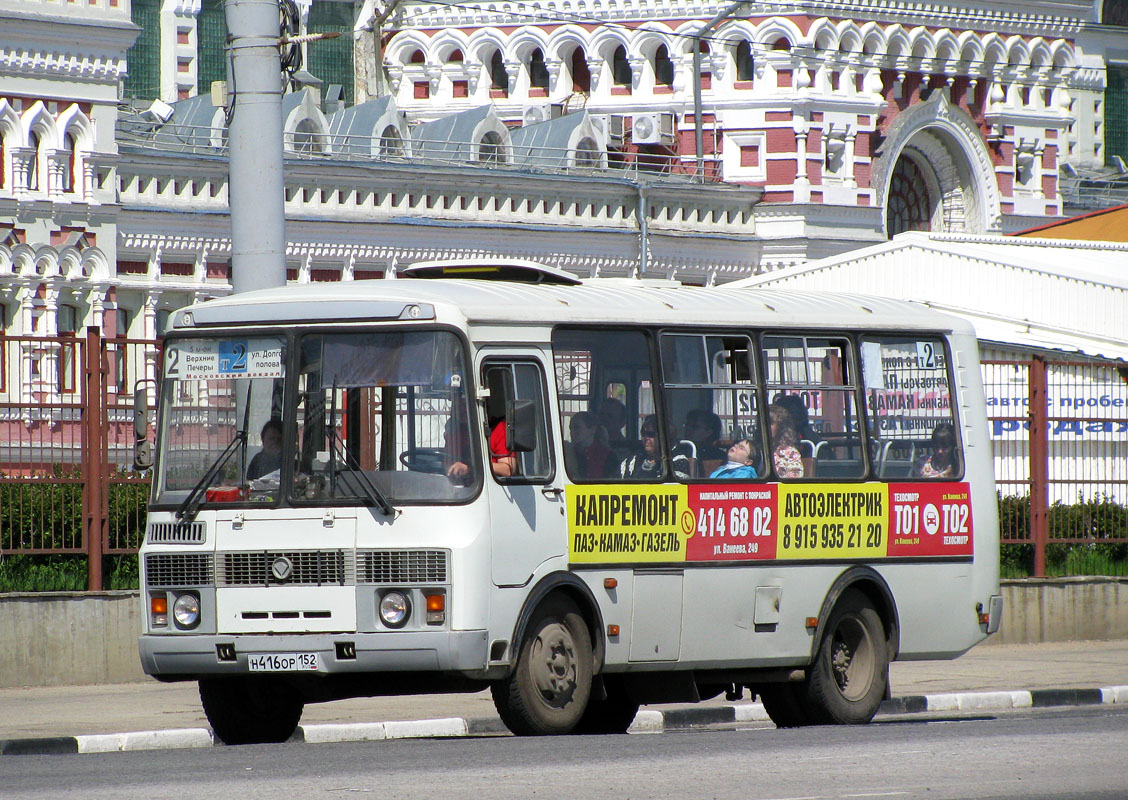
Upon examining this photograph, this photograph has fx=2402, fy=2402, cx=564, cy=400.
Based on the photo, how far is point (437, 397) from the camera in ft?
43.4

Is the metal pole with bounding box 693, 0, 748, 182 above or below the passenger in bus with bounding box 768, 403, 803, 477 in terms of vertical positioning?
above

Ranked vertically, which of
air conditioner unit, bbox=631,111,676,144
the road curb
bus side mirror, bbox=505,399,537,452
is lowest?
the road curb

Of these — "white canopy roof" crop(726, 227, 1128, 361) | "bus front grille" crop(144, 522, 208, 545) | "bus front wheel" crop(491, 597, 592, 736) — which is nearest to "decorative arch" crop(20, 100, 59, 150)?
"white canopy roof" crop(726, 227, 1128, 361)

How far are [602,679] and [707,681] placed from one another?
87 centimetres

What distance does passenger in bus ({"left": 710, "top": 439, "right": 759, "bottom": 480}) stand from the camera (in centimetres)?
1469

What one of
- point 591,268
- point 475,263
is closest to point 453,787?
point 475,263

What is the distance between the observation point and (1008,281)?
38844 millimetres

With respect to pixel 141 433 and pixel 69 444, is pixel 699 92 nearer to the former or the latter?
pixel 69 444

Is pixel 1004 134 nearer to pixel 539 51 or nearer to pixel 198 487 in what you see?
pixel 539 51

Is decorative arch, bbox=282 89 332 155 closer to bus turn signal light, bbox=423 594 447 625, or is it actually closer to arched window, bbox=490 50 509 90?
arched window, bbox=490 50 509 90

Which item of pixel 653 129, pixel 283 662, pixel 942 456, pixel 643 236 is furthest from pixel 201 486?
pixel 653 129

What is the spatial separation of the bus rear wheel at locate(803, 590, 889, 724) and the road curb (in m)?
1.29

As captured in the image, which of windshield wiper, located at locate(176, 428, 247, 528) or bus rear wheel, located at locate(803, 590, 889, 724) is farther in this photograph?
bus rear wheel, located at locate(803, 590, 889, 724)

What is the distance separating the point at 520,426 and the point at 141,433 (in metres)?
2.51
